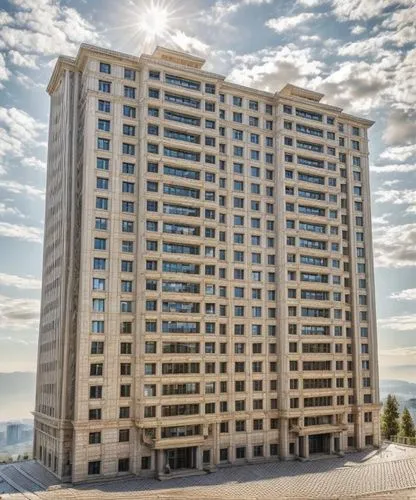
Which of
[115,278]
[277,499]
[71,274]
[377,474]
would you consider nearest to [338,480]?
[377,474]

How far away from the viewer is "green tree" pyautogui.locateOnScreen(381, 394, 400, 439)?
3873 inches

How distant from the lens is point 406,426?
9894cm

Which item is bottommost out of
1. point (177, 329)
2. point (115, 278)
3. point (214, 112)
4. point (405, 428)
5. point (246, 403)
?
point (405, 428)

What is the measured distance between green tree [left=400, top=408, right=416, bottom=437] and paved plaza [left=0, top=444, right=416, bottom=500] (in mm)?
25973

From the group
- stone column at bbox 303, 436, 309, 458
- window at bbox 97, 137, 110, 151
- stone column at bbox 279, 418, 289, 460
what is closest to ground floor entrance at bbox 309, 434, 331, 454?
stone column at bbox 303, 436, 309, 458

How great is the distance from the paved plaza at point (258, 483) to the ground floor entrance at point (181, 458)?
3601 millimetres

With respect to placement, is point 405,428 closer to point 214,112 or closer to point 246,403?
point 246,403

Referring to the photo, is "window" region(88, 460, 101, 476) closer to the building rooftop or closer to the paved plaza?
the paved plaza

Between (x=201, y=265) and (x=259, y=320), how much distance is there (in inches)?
508

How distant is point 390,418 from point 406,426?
3247 mm

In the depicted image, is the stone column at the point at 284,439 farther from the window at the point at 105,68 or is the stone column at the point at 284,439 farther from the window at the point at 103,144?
the window at the point at 105,68

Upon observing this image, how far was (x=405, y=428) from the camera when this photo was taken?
98750 millimetres

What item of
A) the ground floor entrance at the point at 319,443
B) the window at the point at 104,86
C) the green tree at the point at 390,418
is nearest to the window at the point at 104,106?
the window at the point at 104,86

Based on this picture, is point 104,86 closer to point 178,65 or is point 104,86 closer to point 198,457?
point 178,65
